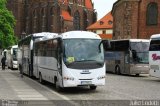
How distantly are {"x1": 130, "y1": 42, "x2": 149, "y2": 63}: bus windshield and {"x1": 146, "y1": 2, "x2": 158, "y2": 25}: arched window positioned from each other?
72.9 feet

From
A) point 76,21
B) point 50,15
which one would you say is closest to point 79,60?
point 50,15

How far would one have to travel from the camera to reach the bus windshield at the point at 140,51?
37.5 m

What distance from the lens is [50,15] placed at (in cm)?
11756

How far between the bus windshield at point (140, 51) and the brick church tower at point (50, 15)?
79763 millimetres

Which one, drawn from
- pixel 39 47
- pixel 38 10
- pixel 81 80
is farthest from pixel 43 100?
pixel 38 10

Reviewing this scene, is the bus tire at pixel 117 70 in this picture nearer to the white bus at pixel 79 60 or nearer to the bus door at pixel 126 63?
the bus door at pixel 126 63

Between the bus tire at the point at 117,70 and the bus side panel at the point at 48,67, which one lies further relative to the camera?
the bus tire at the point at 117,70

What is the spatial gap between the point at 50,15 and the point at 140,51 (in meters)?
81.5

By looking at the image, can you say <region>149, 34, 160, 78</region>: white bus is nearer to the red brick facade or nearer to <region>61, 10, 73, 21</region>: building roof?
the red brick facade

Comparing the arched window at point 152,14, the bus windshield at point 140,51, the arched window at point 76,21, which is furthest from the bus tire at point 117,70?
the arched window at point 76,21

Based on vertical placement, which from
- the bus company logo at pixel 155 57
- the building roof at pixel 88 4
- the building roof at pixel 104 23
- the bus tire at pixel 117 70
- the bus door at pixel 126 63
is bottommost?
the bus tire at pixel 117 70

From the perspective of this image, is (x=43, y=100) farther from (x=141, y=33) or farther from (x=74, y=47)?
(x=141, y=33)

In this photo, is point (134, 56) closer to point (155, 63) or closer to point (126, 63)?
point (126, 63)

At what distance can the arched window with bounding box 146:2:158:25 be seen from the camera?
59.4 meters
